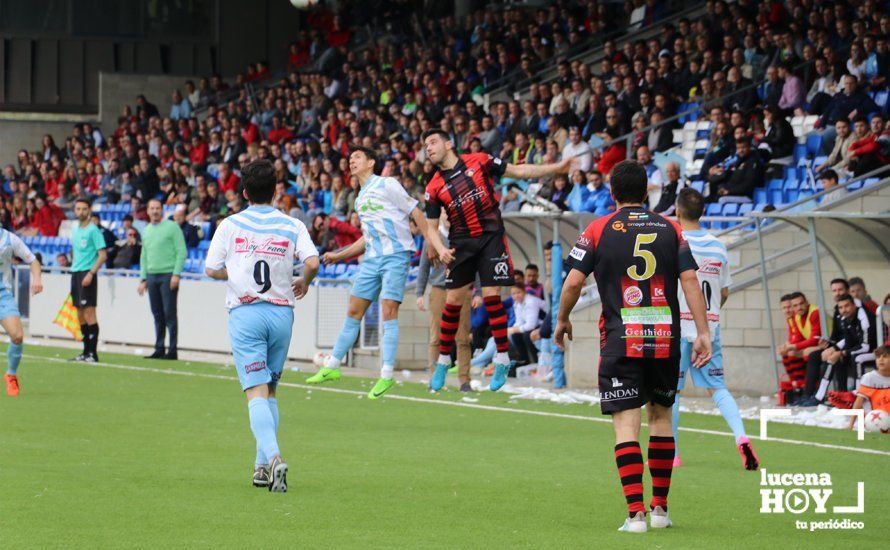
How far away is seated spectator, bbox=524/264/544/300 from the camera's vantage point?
65.9 ft

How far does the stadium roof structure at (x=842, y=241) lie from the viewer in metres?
16.1

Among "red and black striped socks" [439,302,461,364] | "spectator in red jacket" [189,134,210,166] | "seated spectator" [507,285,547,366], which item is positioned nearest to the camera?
"red and black striped socks" [439,302,461,364]

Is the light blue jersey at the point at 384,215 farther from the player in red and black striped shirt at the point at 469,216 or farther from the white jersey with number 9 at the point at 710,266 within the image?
the white jersey with number 9 at the point at 710,266

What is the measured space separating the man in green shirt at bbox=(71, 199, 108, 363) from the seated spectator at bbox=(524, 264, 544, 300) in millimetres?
5688

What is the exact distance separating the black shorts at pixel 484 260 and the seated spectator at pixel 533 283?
6.83 m

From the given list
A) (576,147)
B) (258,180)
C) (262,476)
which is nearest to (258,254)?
(258,180)

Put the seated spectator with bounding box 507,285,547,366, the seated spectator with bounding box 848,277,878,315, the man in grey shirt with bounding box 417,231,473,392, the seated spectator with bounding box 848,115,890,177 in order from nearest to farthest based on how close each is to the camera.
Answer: the seated spectator with bounding box 848,277,878,315 < the man in grey shirt with bounding box 417,231,473,392 < the seated spectator with bounding box 848,115,890,177 < the seated spectator with bounding box 507,285,547,366

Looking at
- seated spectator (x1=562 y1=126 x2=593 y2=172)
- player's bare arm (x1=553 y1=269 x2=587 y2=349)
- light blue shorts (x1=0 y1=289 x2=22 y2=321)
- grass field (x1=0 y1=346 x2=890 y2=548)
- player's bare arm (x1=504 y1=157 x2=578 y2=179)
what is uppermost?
seated spectator (x1=562 y1=126 x2=593 y2=172)

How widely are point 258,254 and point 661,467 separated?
2.81 m

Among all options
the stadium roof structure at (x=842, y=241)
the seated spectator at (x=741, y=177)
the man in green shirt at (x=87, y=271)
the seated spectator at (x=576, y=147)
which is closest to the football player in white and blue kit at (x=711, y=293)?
the stadium roof structure at (x=842, y=241)

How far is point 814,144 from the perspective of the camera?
20.4 meters

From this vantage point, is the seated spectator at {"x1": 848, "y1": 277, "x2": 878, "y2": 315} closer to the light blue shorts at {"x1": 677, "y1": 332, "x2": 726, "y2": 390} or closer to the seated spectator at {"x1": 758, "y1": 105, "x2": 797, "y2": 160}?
the seated spectator at {"x1": 758, "y1": 105, "x2": 797, "y2": 160}

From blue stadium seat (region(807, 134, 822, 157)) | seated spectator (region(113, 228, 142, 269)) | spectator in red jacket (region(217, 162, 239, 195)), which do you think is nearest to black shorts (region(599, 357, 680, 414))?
blue stadium seat (region(807, 134, 822, 157))

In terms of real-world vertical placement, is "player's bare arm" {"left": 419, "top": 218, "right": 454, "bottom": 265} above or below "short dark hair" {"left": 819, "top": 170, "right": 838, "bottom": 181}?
below
